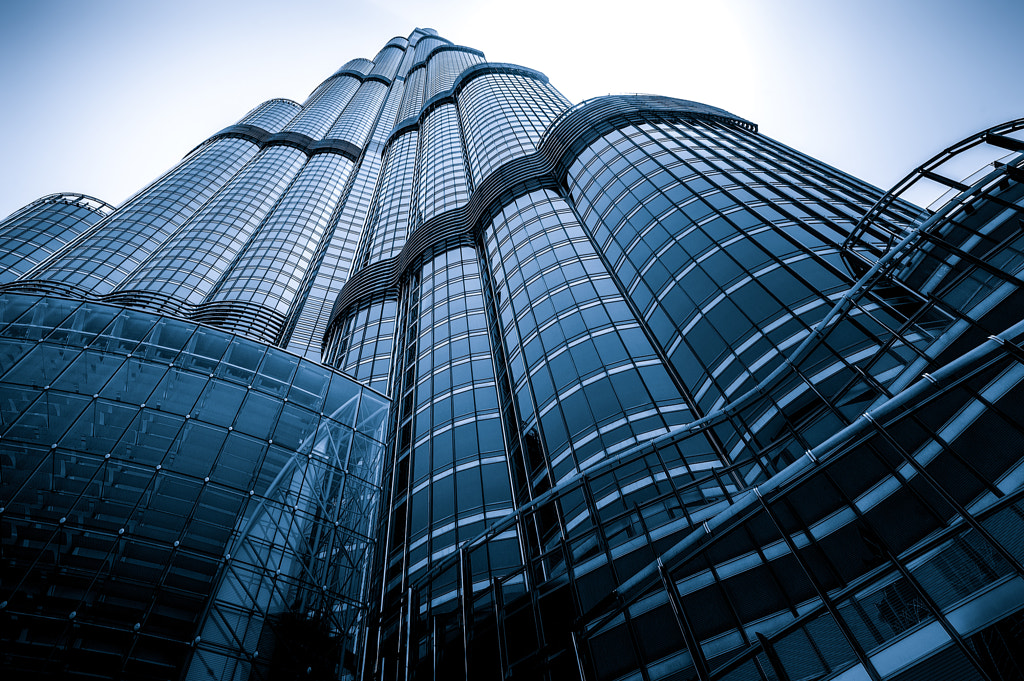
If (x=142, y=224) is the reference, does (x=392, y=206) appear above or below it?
below

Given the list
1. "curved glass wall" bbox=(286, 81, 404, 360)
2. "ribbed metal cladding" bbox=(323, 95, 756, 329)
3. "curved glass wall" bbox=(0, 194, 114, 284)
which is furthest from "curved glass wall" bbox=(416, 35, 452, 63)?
"ribbed metal cladding" bbox=(323, 95, 756, 329)

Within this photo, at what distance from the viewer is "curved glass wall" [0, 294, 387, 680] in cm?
1694

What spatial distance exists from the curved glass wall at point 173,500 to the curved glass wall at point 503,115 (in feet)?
113

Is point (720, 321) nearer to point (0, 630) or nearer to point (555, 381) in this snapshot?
point (555, 381)

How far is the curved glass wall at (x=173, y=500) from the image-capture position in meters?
16.9

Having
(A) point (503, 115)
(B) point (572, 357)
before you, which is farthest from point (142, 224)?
(B) point (572, 357)

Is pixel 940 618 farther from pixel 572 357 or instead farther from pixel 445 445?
pixel 445 445

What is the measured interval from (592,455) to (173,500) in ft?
51.5

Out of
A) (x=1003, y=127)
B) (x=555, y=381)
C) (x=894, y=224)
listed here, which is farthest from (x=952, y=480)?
(x=555, y=381)

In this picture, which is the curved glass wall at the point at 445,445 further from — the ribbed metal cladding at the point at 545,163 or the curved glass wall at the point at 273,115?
the curved glass wall at the point at 273,115

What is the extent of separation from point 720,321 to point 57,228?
82909 mm

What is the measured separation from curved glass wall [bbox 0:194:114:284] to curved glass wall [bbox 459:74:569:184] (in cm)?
4798

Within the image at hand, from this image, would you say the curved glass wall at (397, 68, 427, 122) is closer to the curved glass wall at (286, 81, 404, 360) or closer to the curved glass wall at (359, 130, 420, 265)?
the curved glass wall at (286, 81, 404, 360)

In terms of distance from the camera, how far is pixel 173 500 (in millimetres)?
21406
